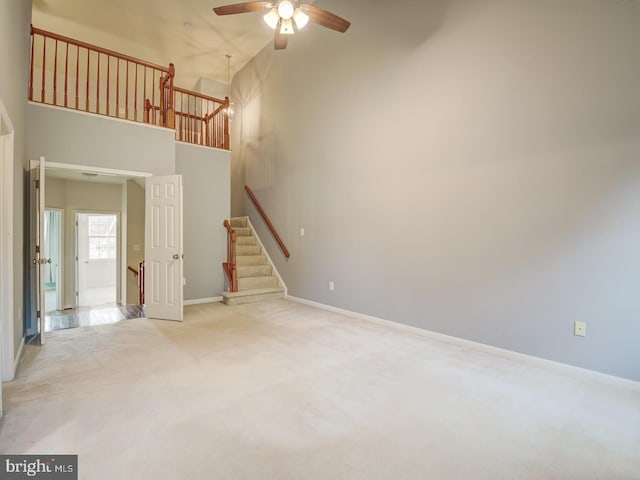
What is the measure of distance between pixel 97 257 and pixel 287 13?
29.6ft

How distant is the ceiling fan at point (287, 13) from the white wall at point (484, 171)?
51.2 inches

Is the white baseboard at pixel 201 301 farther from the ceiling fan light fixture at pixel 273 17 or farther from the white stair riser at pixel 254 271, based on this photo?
the ceiling fan light fixture at pixel 273 17

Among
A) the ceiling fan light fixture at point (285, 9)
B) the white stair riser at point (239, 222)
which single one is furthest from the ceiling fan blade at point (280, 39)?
the white stair riser at point (239, 222)

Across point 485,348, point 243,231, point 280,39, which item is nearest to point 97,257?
point 243,231

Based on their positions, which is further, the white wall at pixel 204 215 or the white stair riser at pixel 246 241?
the white stair riser at pixel 246 241

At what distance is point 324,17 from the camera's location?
3213 mm

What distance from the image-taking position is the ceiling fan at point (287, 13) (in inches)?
121

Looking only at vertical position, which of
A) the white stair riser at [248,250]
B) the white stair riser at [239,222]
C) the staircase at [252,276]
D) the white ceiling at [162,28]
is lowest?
the staircase at [252,276]

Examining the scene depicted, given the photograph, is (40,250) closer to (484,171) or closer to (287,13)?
(287,13)

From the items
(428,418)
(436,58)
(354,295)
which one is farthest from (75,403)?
(436,58)

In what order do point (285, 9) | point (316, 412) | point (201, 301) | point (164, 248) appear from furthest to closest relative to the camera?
1. point (201, 301)
2. point (164, 248)
3. point (285, 9)
4. point (316, 412)

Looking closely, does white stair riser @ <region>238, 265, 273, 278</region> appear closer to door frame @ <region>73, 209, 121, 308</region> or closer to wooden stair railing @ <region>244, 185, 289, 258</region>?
wooden stair railing @ <region>244, 185, 289, 258</region>

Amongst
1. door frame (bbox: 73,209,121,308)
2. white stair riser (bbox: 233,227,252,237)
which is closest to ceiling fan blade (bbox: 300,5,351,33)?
white stair riser (bbox: 233,227,252,237)

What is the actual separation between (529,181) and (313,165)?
129 inches
